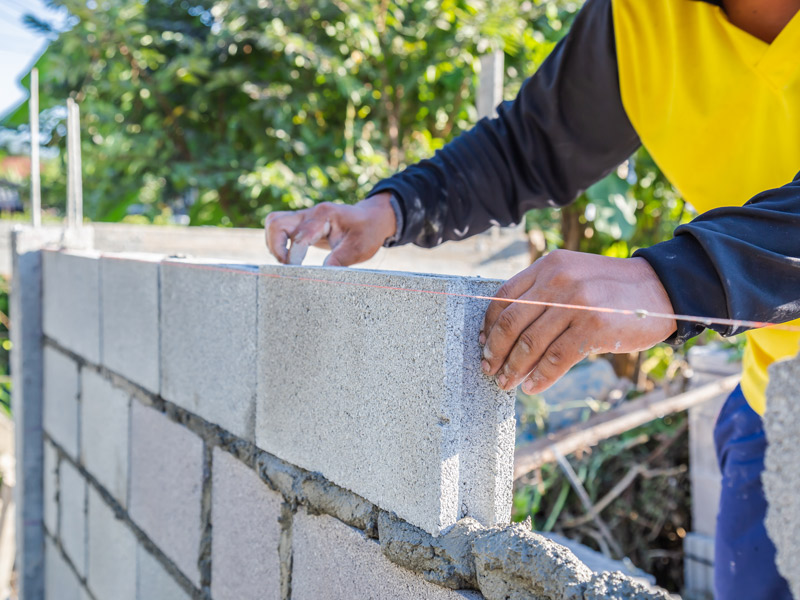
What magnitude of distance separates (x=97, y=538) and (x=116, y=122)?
412cm

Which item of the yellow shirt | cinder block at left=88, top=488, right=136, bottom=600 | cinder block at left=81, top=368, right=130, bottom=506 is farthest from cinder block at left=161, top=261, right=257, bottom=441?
the yellow shirt

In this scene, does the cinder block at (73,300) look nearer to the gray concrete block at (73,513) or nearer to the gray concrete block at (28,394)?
the gray concrete block at (28,394)

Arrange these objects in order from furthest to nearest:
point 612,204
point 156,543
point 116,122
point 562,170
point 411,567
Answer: point 116,122 → point 612,204 → point 156,543 → point 562,170 → point 411,567

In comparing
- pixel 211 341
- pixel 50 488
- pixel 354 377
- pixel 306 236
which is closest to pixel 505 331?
pixel 354 377

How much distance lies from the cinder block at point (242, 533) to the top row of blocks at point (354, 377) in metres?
0.11

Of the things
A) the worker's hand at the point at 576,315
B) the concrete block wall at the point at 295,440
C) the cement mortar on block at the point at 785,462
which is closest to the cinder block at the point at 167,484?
the concrete block wall at the point at 295,440

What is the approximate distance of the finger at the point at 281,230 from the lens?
1.68m

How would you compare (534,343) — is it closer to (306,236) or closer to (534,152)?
(306,236)

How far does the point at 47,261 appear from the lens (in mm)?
3236

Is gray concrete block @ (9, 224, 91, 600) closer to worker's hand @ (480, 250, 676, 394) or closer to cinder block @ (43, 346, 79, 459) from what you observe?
cinder block @ (43, 346, 79, 459)

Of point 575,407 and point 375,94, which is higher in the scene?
point 375,94

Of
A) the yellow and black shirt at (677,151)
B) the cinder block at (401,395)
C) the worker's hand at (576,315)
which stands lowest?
the cinder block at (401,395)

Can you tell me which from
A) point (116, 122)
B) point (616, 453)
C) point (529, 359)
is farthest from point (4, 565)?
point (529, 359)

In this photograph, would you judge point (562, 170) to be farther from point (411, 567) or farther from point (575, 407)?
point (575, 407)
